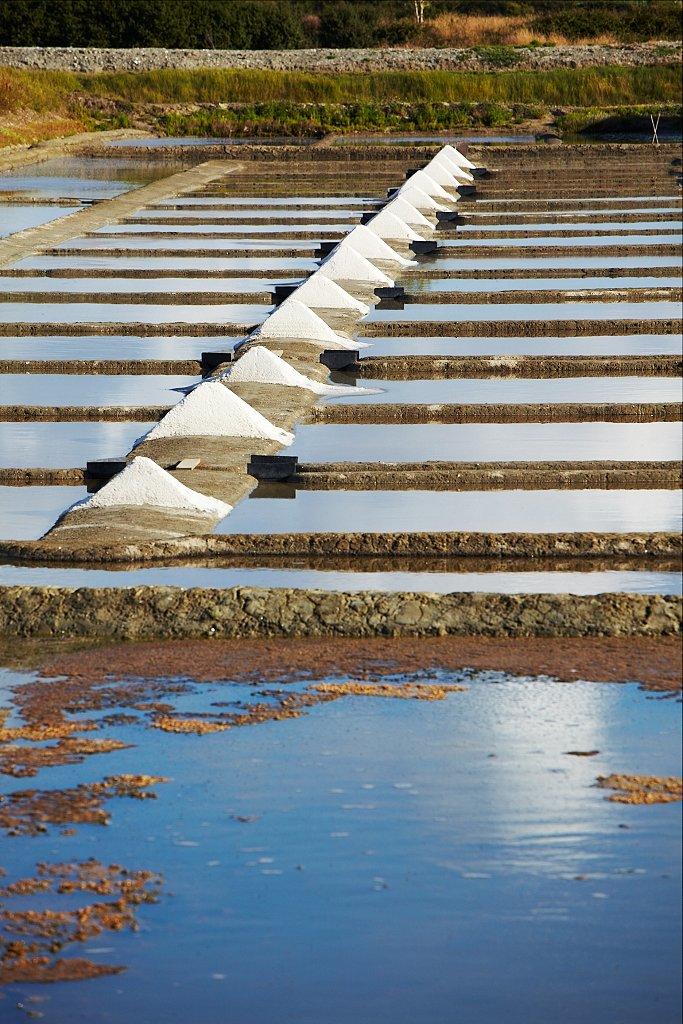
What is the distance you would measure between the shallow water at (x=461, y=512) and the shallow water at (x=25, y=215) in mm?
7835

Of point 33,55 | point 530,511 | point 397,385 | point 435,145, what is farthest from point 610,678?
point 33,55

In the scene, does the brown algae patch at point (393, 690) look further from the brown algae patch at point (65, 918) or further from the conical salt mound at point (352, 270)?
the conical salt mound at point (352, 270)

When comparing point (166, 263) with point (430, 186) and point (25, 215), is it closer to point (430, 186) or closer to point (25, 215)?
point (25, 215)

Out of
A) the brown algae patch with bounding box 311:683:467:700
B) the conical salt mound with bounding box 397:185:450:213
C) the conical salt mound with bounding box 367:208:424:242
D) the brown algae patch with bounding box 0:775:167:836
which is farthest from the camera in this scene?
the conical salt mound with bounding box 397:185:450:213

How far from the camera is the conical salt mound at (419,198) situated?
14.0 meters

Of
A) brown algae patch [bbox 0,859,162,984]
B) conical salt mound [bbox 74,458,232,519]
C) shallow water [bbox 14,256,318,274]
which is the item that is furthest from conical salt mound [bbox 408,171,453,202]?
brown algae patch [bbox 0,859,162,984]

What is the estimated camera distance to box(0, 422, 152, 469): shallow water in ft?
19.0

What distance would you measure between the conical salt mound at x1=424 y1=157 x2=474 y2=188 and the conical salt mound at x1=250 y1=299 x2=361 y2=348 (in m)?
8.28

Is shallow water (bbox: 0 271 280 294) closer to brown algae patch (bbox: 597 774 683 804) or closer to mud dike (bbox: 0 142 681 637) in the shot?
mud dike (bbox: 0 142 681 637)

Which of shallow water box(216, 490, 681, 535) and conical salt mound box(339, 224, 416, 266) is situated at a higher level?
conical salt mound box(339, 224, 416, 266)

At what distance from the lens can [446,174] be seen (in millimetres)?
16375

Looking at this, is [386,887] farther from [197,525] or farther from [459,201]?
[459,201]

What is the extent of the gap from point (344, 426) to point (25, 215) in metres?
8.32

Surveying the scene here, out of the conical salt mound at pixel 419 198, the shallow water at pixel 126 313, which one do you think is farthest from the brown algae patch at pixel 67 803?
the conical salt mound at pixel 419 198
